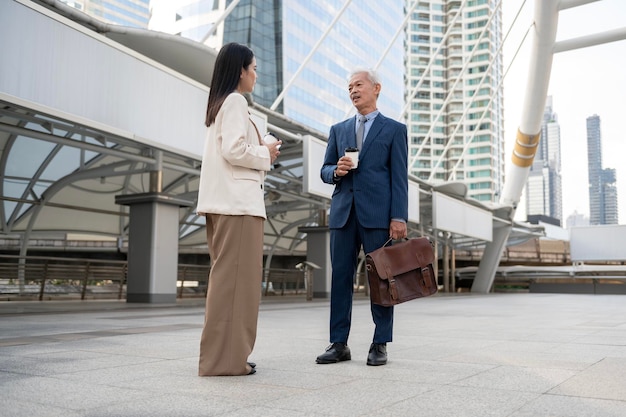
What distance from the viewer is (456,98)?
4970 inches

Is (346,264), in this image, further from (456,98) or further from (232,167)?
(456,98)

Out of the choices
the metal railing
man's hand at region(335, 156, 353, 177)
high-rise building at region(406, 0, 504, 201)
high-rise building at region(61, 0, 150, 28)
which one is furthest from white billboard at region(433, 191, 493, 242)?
high-rise building at region(406, 0, 504, 201)

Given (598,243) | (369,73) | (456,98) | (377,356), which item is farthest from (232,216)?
(456,98)

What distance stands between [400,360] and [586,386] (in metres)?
1.33

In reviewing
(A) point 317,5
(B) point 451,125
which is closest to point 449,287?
(A) point 317,5

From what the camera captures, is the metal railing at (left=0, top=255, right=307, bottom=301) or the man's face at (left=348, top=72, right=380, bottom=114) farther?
the metal railing at (left=0, top=255, right=307, bottom=301)

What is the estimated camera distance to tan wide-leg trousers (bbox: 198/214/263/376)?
11.2ft

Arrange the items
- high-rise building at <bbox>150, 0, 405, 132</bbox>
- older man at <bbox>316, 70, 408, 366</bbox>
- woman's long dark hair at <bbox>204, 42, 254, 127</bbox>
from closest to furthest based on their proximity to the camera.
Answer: woman's long dark hair at <bbox>204, 42, 254, 127</bbox>, older man at <bbox>316, 70, 408, 366</bbox>, high-rise building at <bbox>150, 0, 405, 132</bbox>

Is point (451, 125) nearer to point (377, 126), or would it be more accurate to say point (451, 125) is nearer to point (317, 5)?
point (317, 5)

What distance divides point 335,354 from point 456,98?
12766 cm

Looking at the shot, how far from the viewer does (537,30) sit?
20734 mm

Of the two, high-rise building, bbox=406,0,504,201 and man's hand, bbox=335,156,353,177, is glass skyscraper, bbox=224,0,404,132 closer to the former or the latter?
high-rise building, bbox=406,0,504,201

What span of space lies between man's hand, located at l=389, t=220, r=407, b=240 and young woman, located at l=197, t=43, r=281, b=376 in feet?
3.00

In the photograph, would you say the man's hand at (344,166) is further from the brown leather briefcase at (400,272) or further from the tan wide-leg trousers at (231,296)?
the tan wide-leg trousers at (231,296)
